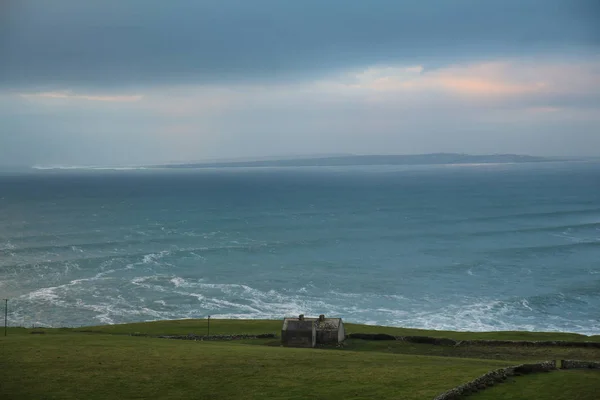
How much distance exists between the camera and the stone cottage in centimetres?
5125

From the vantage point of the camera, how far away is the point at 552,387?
32969 millimetres

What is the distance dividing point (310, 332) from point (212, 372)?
15219 millimetres

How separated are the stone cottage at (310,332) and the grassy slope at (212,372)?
577 cm

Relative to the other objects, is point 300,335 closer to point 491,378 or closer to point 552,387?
point 491,378

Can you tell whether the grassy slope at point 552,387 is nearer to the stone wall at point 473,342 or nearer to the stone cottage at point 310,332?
the stone wall at point 473,342

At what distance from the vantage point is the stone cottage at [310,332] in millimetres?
51250

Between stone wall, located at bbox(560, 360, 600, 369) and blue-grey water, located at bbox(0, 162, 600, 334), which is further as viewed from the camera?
blue-grey water, located at bbox(0, 162, 600, 334)

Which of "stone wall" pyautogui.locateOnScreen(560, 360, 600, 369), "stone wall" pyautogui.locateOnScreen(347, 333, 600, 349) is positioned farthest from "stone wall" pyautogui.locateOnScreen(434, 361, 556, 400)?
"stone wall" pyautogui.locateOnScreen(347, 333, 600, 349)

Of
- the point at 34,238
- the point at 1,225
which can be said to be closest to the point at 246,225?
the point at 34,238

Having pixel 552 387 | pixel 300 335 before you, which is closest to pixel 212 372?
pixel 300 335

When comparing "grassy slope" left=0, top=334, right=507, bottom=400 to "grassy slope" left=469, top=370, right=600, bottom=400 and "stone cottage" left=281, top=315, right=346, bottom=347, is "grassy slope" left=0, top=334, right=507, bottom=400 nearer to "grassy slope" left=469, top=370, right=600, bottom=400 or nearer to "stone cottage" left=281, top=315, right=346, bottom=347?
"grassy slope" left=469, top=370, right=600, bottom=400

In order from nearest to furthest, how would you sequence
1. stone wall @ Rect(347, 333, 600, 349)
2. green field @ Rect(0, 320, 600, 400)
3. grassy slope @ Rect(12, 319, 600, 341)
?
green field @ Rect(0, 320, 600, 400)
stone wall @ Rect(347, 333, 600, 349)
grassy slope @ Rect(12, 319, 600, 341)

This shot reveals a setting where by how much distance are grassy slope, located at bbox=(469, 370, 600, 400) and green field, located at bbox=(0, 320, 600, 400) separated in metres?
0.10

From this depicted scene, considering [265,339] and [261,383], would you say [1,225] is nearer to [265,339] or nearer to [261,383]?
[265,339]
